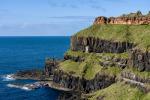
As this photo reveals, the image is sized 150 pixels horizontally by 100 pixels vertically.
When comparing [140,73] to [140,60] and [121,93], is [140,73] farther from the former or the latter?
[121,93]

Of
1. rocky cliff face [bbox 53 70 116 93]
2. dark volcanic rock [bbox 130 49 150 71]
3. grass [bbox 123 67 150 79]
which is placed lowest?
rocky cliff face [bbox 53 70 116 93]

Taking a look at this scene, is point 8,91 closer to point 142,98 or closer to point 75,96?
point 75,96

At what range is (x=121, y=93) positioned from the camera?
153m

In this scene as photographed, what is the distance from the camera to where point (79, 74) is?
650 feet

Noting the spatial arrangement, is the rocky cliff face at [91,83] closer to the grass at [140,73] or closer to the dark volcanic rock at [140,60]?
the grass at [140,73]

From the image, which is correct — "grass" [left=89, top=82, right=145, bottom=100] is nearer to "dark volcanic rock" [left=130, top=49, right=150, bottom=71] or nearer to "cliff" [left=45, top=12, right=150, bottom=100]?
"cliff" [left=45, top=12, right=150, bottom=100]

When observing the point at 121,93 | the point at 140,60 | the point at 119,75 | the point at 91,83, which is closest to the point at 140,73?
the point at 140,60

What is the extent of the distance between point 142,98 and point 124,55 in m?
42.1

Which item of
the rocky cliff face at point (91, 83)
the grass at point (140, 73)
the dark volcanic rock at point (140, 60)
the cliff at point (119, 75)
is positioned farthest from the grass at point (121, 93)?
the rocky cliff face at point (91, 83)

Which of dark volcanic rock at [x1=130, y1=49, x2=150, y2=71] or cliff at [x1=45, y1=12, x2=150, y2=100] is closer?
cliff at [x1=45, y1=12, x2=150, y2=100]

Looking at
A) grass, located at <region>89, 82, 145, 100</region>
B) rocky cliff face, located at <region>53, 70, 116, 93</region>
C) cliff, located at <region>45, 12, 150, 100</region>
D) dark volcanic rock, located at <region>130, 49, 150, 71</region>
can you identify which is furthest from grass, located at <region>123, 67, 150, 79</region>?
rocky cliff face, located at <region>53, 70, 116, 93</region>

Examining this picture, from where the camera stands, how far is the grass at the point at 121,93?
147750 mm

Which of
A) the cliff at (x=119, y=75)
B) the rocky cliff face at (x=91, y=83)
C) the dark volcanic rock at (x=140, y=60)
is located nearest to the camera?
the cliff at (x=119, y=75)

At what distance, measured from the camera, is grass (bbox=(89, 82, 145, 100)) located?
147750 mm
